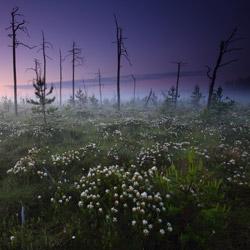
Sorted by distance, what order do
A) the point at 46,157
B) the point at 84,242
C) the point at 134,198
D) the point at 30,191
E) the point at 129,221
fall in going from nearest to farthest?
the point at 84,242 → the point at 129,221 → the point at 134,198 → the point at 30,191 → the point at 46,157

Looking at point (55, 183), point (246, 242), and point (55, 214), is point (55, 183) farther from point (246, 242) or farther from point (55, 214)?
point (246, 242)

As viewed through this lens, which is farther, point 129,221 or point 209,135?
point 209,135

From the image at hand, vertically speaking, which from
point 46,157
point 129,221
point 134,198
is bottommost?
point 46,157

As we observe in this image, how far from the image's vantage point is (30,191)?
4500 mm

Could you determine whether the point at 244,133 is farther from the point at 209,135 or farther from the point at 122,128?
the point at 122,128

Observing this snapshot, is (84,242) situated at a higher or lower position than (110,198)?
lower

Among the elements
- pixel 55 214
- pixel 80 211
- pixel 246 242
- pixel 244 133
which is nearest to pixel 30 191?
pixel 55 214

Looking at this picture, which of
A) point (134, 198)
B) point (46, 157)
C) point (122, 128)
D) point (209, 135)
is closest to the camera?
point (134, 198)

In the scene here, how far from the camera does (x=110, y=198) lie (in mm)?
3623

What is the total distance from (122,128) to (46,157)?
22.2ft

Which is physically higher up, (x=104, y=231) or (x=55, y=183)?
(x=104, y=231)

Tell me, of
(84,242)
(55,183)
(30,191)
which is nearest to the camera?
(84,242)

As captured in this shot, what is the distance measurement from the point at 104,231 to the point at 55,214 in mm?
1567

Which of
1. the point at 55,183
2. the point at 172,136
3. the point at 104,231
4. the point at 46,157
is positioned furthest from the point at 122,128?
the point at 104,231
